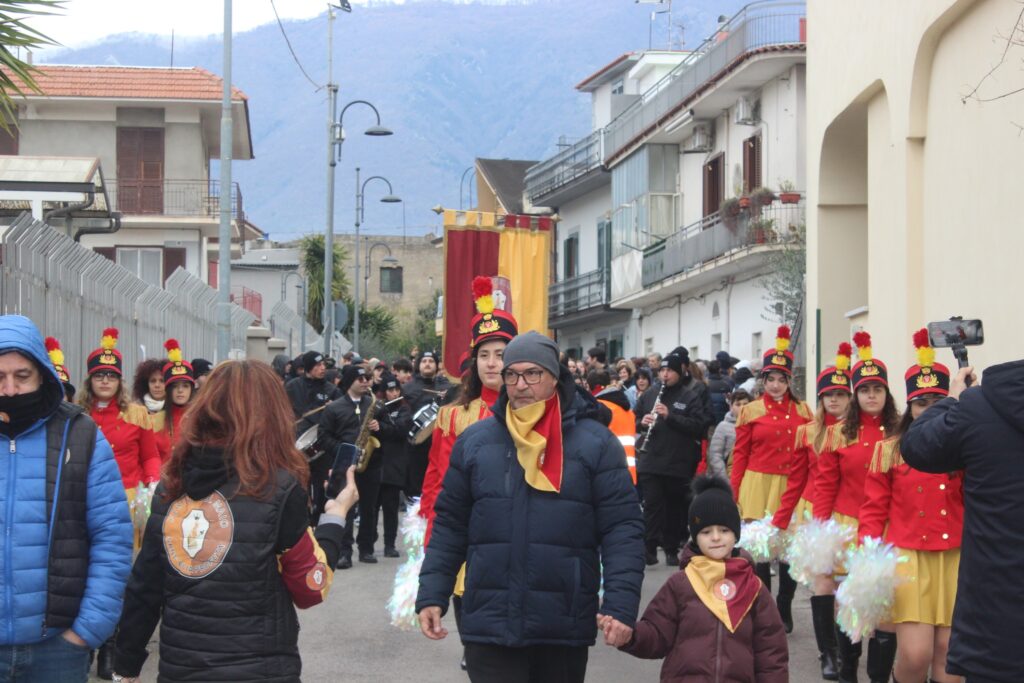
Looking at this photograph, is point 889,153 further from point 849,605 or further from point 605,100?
point 605,100

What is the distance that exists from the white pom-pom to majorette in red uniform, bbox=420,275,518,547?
0.57 ft

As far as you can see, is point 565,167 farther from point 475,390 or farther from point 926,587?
point 926,587

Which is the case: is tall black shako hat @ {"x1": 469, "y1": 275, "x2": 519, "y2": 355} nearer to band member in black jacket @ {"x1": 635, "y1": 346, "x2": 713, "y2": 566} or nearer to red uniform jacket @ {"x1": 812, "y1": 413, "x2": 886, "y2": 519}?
red uniform jacket @ {"x1": 812, "y1": 413, "x2": 886, "y2": 519}

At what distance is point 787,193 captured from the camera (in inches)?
1085

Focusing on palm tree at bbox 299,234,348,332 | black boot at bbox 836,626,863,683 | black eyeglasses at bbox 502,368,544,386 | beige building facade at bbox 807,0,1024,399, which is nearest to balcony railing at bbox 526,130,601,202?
palm tree at bbox 299,234,348,332

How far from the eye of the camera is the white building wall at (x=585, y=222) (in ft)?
149

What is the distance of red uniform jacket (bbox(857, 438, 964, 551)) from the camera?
26.3 feet

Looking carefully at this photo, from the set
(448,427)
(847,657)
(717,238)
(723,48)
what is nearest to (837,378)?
(847,657)

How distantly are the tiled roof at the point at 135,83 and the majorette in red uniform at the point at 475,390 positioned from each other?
3745 centimetres

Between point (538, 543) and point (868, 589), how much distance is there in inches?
119

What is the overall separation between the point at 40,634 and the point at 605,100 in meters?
Result: 43.3

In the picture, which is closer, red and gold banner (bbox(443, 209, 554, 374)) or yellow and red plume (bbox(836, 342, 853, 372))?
yellow and red plume (bbox(836, 342, 853, 372))

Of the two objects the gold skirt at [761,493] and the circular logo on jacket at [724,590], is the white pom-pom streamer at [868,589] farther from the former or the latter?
the gold skirt at [761,493]

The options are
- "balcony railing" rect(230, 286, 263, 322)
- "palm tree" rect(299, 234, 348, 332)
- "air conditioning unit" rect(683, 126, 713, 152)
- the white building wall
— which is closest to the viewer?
"air conditioning unit" rect(683, 126, 713, 152)
